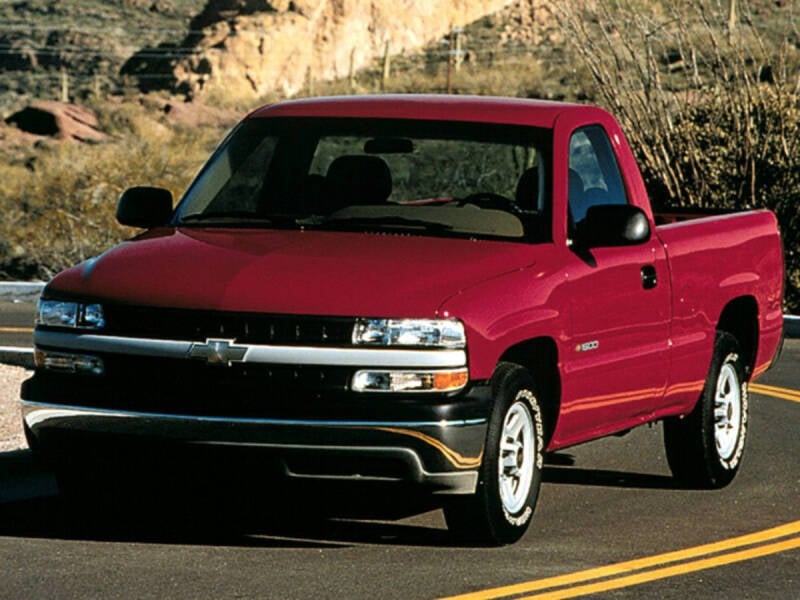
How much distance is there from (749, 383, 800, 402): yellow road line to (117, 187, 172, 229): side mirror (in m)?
6.99

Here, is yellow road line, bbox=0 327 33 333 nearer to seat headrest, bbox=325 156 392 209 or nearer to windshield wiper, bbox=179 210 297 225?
windshield wiper, bbox=179 210 297 225

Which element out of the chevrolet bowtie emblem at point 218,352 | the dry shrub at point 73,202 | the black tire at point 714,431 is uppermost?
the chevrolet bowtie emblem at point 218,352

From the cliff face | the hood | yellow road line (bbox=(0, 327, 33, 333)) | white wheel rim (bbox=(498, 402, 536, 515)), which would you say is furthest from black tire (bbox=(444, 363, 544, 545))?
the cliff face

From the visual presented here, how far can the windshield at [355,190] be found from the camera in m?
9.18

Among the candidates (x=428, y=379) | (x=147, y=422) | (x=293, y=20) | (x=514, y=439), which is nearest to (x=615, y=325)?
(x=514, y=439)

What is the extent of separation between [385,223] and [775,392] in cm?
742

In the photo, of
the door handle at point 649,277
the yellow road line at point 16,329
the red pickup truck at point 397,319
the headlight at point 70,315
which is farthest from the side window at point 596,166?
the yellow road line at point 16,329

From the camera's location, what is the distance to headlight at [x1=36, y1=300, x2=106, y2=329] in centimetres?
836

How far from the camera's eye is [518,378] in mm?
8508

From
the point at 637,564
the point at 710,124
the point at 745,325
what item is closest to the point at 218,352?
the point at 637,564

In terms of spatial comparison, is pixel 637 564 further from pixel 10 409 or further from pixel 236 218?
pixel 10 409

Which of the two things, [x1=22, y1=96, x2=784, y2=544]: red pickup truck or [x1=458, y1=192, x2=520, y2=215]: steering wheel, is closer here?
[x1=22, y1=96, x2=784, y2=544]: red pickup truck

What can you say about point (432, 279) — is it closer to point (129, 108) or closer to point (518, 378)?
point (518, 378)

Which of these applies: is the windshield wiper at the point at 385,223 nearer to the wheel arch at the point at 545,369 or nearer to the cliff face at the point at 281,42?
the wheel arch at the point at 545,369
